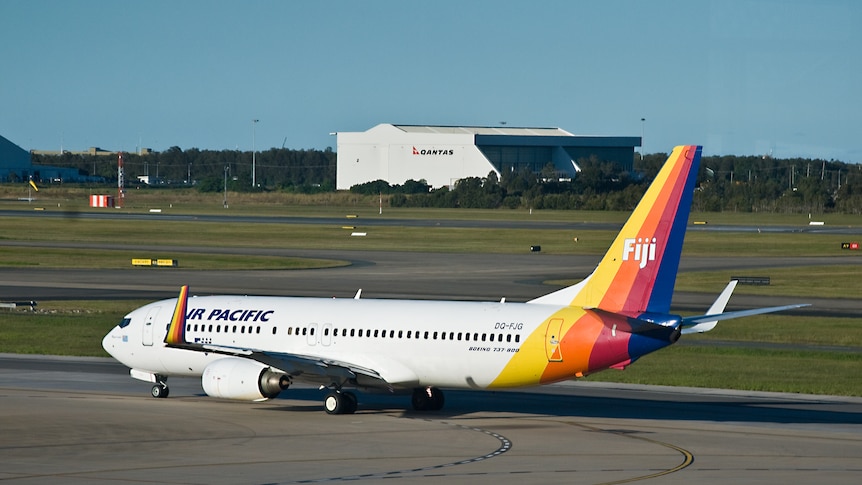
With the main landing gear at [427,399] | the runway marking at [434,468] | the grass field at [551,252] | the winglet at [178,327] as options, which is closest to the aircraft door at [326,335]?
the main landing gear at [427,399]

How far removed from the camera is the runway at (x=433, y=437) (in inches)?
1105

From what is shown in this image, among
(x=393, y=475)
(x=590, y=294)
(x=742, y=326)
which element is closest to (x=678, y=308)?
(x=742, y=326)

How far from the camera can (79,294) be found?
73438 millimetres

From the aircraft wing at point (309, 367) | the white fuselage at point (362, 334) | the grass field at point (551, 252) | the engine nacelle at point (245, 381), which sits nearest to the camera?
the white fuselage at point (362, 334)

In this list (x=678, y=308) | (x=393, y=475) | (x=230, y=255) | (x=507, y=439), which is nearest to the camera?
(x=393, y=475)

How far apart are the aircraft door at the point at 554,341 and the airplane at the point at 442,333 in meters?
0.03

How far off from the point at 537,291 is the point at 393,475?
159 feet

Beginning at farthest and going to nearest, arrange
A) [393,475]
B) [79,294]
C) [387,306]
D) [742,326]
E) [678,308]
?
[79,294] → [678,308] → [742,326] → [387,306] → [393,475]

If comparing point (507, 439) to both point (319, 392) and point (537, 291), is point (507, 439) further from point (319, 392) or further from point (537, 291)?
point (537, 291)

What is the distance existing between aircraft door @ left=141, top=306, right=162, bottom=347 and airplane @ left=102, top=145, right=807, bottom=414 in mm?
45

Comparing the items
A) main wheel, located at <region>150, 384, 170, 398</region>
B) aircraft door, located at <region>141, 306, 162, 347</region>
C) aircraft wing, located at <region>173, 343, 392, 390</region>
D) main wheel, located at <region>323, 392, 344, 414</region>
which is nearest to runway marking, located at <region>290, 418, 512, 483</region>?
aircraft wing, located at <region>173, 343, 392, 390</region>

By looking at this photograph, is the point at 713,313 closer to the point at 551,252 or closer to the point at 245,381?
the point at 245,381

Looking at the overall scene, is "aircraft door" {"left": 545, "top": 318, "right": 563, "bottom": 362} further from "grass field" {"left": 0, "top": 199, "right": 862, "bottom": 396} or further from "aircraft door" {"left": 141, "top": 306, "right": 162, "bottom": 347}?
"aircraft door" {"left": 141, "top": 306, "right": 162, "bottom": 347}

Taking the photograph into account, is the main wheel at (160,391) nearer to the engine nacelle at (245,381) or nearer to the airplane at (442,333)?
the airplane at (442,333)
